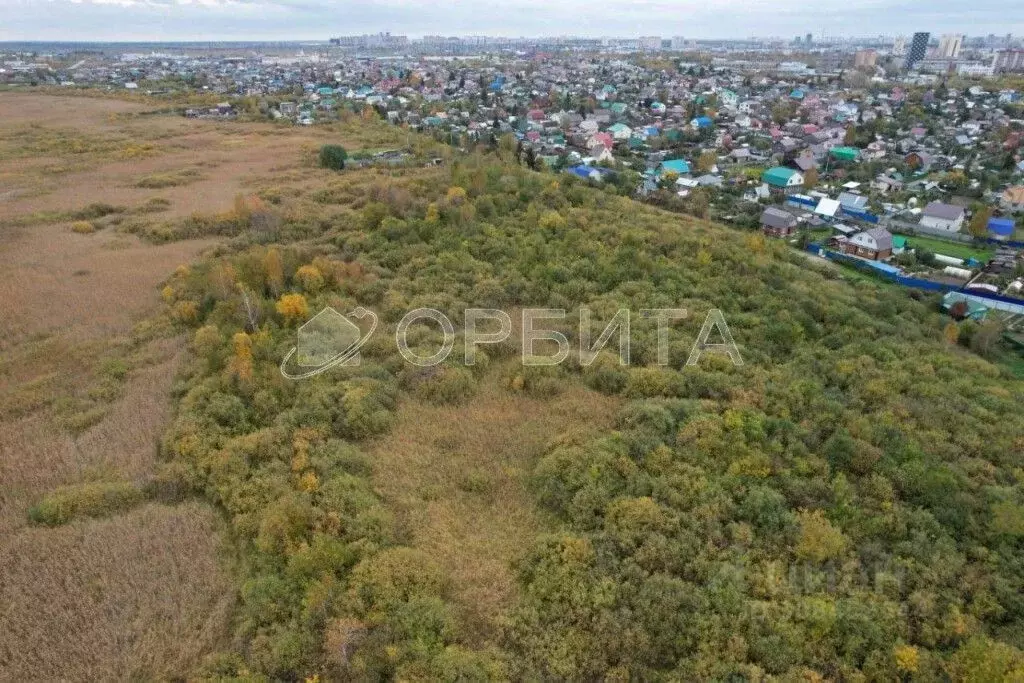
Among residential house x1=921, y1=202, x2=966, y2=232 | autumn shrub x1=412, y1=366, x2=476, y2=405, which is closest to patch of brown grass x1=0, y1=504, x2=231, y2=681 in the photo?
autumn shrub x1=412, y1=366, x2=476, y2=405

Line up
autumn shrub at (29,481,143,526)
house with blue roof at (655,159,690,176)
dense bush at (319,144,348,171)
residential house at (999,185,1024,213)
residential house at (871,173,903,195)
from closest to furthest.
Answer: autumn shrub at (29,481,143,526), residential house at (999,185,1024,213), residential house at (871,173,903,195), dense bush at (319,144,348,171), house with blue roof at (655,159,690,176)

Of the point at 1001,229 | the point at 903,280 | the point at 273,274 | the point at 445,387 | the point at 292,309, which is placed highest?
the point at 273,274

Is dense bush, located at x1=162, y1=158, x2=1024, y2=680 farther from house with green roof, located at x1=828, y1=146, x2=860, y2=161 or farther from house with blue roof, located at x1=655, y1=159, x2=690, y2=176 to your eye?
house with green roof, located at x1=828, y1=146, x2=860, y2=161

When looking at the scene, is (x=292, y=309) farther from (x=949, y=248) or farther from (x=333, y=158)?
(x=949, y=248)

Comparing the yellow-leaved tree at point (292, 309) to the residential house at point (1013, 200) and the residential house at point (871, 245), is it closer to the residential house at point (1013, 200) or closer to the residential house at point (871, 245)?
the residential house at point (871, 245)

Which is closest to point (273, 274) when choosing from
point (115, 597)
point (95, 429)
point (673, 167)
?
point (95, 429)
